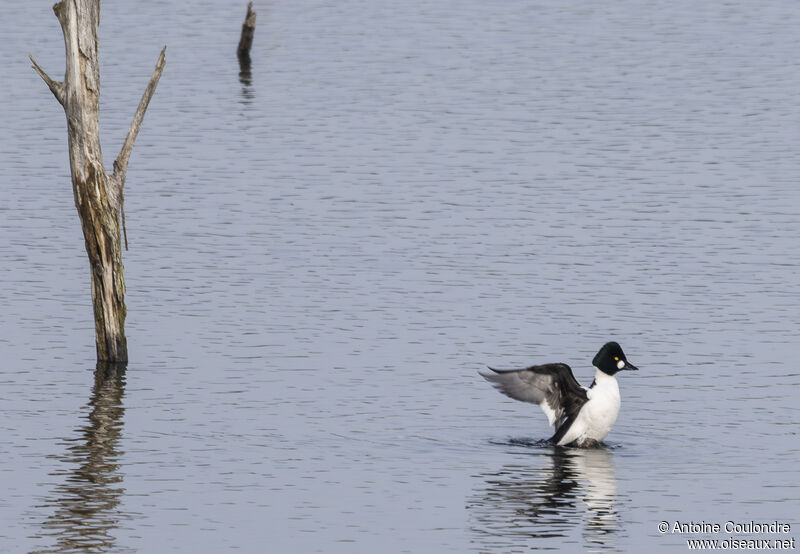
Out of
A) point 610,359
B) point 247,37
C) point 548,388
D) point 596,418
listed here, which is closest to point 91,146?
point 548,388

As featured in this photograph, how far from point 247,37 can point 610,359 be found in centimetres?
3723

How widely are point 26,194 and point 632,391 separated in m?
17.0

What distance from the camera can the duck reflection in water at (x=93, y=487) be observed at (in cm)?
1784

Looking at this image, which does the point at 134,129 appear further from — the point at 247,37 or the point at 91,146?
the point at 247,37

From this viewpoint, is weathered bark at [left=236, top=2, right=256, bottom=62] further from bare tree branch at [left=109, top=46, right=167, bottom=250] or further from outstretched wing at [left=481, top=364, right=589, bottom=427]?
outstretched wing at [left=481, top=364, right=589, bottom=427]

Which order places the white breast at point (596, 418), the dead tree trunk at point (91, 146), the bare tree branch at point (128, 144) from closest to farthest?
the white breast at point (596, 418)
the dead tree trunk at point (91, 146)
the bare tree branch at point (128, 144)

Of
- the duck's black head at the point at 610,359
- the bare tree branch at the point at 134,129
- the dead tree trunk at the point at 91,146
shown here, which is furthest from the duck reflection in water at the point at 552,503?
the bare tree branch at the point at 134,129

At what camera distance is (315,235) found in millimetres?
33656

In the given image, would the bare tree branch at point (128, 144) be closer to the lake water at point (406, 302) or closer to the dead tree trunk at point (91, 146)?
the dead tree trunk at point (91, 146)

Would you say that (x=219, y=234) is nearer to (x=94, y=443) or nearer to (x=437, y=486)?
(x=94, y=443)

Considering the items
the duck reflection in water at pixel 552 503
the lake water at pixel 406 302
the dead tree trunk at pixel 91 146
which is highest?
the dead tree trunk at pixel 91 146

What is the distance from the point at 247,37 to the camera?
189 feet

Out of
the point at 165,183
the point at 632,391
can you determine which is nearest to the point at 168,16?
the point at 165,183

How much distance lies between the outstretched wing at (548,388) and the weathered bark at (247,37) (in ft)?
118
